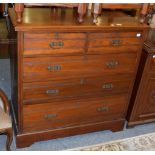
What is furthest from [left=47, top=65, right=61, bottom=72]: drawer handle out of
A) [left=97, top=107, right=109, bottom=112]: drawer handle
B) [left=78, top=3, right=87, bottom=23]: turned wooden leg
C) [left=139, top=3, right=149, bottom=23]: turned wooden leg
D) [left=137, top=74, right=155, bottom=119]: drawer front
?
[left=137, top=74, right=155, bottom=119]: drawer front

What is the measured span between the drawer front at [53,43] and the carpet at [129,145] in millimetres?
885

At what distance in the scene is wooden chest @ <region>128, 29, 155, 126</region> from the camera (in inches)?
77.8

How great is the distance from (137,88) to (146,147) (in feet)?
1.73

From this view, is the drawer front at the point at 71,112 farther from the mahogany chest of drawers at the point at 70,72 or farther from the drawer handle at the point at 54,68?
the drawer handle at the point at 54,68

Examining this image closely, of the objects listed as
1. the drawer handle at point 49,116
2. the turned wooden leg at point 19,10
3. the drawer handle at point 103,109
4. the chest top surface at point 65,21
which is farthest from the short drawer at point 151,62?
the turned wooden leg at point 19,10

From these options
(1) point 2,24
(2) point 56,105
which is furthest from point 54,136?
(1) point 2,24

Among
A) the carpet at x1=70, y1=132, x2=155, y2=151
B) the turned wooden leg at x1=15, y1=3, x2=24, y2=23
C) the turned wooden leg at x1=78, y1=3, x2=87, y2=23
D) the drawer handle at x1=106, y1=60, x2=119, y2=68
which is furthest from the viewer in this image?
the carpet at x1=70, y1=132, x2=155, y2=151

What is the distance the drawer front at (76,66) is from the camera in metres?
1.65

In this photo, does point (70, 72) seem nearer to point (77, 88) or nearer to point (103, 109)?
point (77, 88)

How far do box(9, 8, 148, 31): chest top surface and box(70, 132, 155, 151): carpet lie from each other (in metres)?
1.02

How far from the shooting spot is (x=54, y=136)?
2.04 metres

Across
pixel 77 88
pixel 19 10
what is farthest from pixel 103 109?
pixel 19 10

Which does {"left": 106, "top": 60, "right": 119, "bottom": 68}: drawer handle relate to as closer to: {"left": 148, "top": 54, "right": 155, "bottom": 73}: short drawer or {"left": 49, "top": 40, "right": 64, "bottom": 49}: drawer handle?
{"left": 148, "top": 54, "right": 155, "bottom": 73}: short drawer

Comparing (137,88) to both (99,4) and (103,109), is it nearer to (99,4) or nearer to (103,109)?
(103,109)
